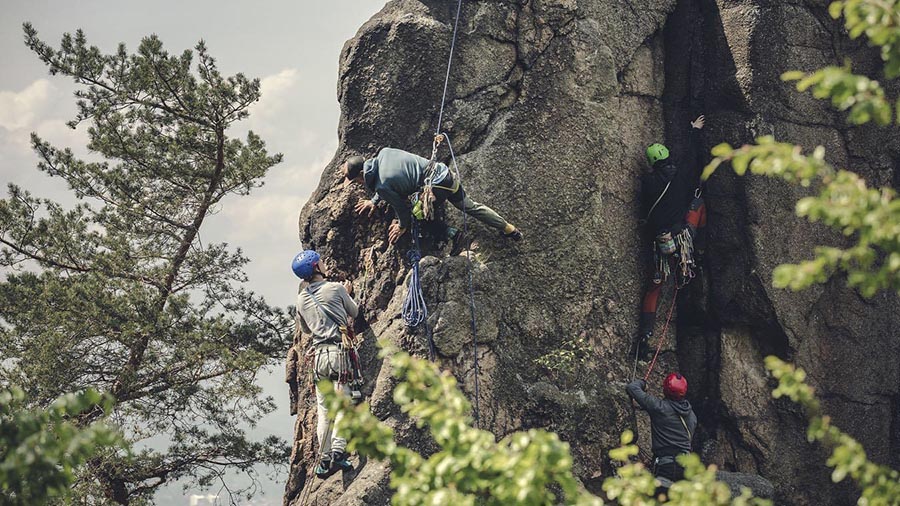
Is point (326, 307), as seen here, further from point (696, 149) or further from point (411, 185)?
point (696, 149)

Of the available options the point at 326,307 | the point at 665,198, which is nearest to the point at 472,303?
the point at 326,307

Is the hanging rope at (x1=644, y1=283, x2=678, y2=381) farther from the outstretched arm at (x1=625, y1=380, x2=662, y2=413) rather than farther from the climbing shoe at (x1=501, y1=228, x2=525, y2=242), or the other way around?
the climbing shoe at (x1=501, y1=228, x2=525, y2=242)

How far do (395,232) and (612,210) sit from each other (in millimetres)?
2361

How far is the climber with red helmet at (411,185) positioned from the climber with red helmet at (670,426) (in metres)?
2.15

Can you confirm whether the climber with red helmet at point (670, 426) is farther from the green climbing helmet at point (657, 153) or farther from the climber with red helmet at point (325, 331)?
the climber with red helmet at point (325, 331)

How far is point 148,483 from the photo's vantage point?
15656 millimetres

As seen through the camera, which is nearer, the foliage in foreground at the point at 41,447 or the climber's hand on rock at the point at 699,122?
the foliage in foreground at the point at 41,447

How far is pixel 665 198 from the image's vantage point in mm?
10656

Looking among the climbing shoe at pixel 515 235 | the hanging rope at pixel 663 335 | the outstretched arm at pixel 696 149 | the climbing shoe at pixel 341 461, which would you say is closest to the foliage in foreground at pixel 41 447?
the climbing shoe at pixel 341 461

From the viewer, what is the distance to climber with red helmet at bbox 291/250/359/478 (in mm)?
9766

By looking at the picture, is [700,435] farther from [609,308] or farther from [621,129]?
[621,129]

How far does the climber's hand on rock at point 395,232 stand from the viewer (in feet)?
34.1

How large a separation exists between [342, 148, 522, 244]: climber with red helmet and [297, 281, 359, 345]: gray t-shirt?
3.26ft

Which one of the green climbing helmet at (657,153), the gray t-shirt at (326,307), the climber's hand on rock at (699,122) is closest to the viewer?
the gray t-shirt at (326,307)
